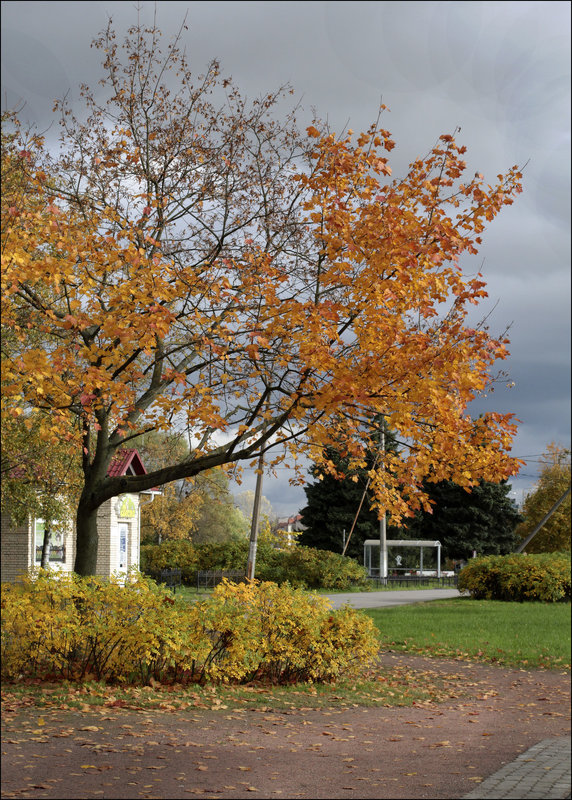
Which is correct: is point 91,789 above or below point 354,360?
below

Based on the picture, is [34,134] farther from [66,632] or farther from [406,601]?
[406,601]

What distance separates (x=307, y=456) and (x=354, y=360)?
8.04 ft

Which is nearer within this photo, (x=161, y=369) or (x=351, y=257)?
(x=351, y=257)

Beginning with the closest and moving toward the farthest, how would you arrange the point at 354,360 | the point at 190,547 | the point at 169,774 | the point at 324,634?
the point at 169,774 → the point at 354,360 → the point at 324,634 → the point at 190,547

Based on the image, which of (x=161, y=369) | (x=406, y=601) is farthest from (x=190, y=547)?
(x=161, y=369)

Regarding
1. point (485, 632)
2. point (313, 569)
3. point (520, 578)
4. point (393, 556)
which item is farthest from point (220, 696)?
point (393, 556)

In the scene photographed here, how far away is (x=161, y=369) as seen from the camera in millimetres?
11336

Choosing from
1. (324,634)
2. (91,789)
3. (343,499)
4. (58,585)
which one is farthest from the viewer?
(343,499)

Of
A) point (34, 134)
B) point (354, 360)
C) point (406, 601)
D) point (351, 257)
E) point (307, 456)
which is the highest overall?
point (34, 134)

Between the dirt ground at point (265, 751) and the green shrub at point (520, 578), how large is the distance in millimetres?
14687

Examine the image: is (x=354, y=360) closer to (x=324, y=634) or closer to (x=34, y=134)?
(x=324, y=634)

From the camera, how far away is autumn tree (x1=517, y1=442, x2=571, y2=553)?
152ft

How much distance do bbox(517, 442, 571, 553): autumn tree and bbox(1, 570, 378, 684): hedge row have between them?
37393mm

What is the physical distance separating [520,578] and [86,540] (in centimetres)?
1603
